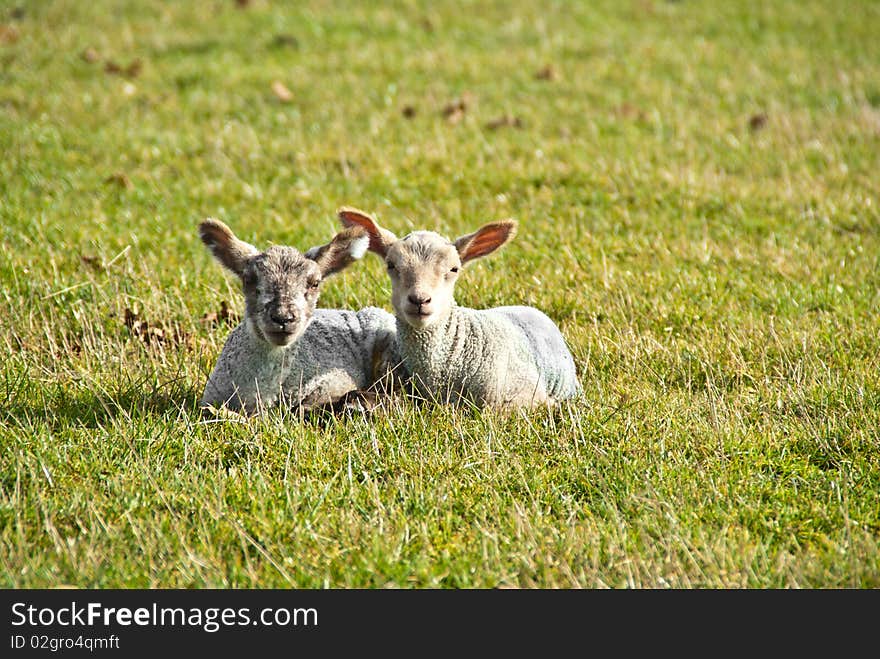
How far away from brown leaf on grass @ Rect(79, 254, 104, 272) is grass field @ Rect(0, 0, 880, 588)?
1 cm

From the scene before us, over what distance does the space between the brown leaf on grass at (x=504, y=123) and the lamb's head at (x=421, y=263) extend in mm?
5376

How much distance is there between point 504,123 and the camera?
11.3 metres

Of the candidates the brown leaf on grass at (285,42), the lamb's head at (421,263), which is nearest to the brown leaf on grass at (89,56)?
the brown leaf on grass at (285,42)

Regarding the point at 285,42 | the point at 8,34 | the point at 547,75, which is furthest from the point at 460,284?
the point at 8,34

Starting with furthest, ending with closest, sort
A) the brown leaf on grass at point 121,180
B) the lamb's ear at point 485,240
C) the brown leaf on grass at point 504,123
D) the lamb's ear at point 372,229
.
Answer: the brown leaf on grass at point 504,123 < the brown leaf on grass at point 121,180 < the lamb's ear at point 485,240 < the lamb's ear at point 372,229

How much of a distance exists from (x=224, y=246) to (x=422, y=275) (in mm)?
1108

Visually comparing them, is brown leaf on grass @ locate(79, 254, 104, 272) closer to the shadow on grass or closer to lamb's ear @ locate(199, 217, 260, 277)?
the shadow on grass

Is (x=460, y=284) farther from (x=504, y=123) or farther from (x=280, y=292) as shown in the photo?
(x=504, y=123)

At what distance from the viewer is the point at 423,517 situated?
467 centimetres

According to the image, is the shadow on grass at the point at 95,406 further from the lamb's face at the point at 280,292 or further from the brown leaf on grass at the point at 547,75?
the brown leaf on grass at the point at 547,75

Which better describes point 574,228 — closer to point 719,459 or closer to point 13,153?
A: point 719,459

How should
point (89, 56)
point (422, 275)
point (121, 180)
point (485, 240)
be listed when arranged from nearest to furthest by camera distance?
point (422, 275) → point (485, 240) → point (121, 180) → point (89, 56)

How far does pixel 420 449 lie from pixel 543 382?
1114mm

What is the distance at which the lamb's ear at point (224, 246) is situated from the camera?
5.68m
